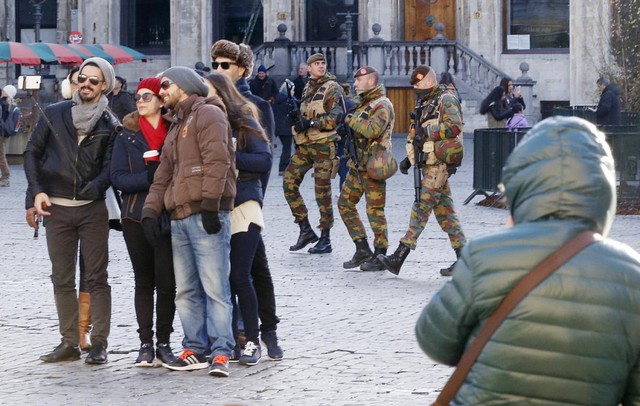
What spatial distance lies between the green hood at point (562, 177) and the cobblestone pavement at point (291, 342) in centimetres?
372

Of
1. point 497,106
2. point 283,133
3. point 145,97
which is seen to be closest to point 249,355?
point 145,97

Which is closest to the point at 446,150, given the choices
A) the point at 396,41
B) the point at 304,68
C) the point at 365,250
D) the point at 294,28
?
the point at 365,250

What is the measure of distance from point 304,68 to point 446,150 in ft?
51.3

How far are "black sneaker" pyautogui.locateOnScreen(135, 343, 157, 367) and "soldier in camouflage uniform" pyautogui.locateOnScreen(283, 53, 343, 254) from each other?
5.01m

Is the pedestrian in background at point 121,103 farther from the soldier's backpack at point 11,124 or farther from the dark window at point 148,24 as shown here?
the dark window at point 148,24

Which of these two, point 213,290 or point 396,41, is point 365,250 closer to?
point 213,290

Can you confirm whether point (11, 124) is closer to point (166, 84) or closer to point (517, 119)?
point (517, 119)

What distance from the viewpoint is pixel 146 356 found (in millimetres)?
8258

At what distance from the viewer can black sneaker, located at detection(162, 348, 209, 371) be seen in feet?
26.5

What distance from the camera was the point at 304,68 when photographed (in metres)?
27.4

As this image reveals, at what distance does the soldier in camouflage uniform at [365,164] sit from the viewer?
12094 mm

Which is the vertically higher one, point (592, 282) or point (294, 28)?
point (294, 28)

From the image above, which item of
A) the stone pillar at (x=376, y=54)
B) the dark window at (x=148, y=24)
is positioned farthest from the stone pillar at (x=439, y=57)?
the dark window at (x=148, y=24)

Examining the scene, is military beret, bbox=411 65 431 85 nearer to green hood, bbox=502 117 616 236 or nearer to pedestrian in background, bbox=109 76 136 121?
pedestrian in background, bbox=109 76 136 121
